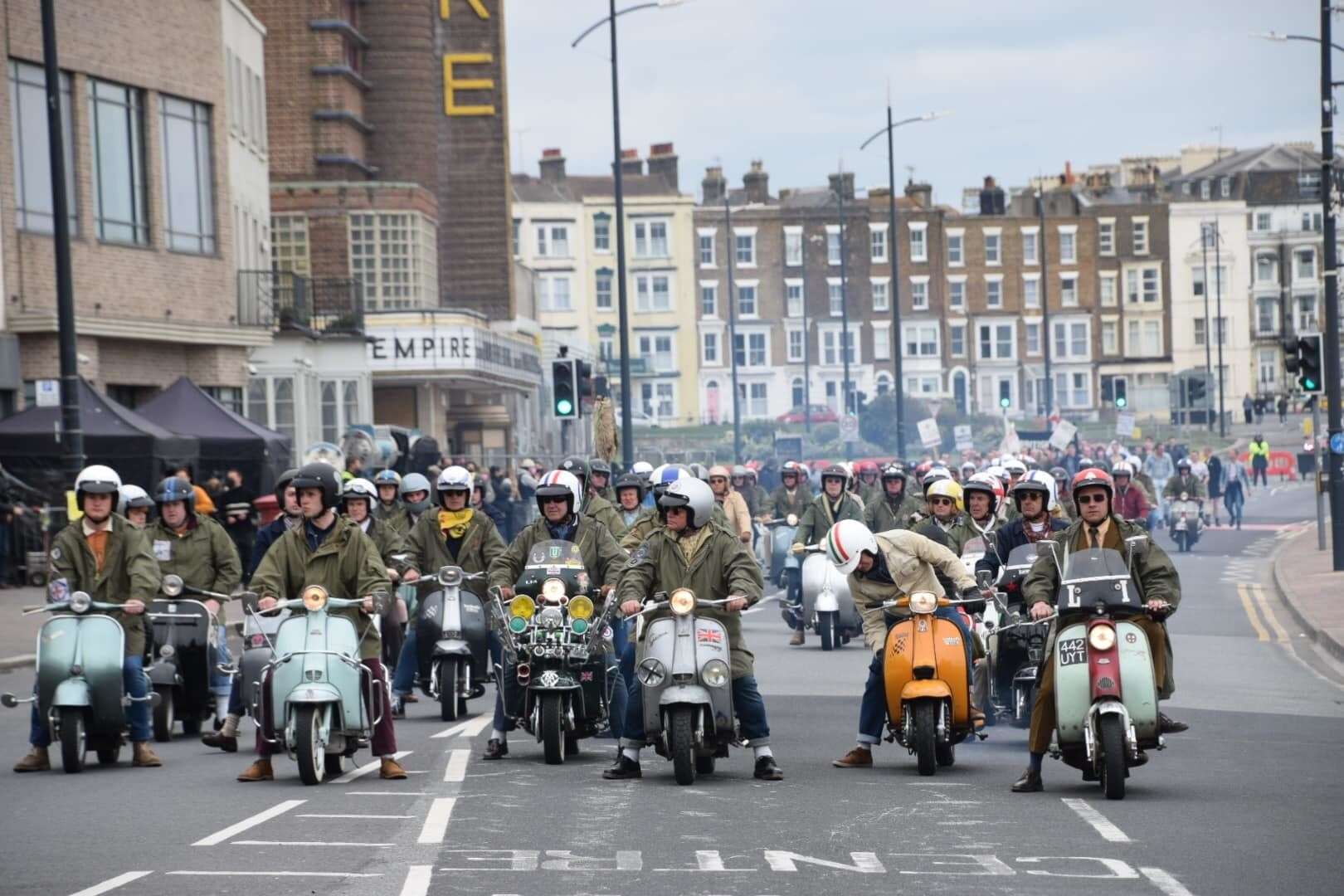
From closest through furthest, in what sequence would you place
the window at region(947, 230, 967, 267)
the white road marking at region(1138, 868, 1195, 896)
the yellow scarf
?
the white road marking at region(1138, 868, 1195, 896) → the yellow scarf → the window at region(947, 230, 967, 267)

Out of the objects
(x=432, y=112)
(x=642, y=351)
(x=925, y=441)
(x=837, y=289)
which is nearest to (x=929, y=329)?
(x=837, y=289)

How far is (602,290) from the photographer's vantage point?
11344 centimetres

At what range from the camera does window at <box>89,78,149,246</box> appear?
3628cm

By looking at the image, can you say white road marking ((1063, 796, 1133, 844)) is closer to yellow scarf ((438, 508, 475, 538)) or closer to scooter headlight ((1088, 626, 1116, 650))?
scooter headlight ((1088, 626, 1116, 650))

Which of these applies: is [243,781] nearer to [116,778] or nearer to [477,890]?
[116,778]

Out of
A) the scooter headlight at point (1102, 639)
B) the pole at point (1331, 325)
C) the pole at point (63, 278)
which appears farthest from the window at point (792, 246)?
the scooter headlight at point (1102, 639)

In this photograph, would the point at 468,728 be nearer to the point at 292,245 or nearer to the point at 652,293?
the point at 292,245

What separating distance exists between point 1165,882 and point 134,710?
723cm

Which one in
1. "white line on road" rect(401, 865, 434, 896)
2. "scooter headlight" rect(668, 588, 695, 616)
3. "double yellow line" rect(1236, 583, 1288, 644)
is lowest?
"double yellow line" rect(1236, 583, 1288, 644)

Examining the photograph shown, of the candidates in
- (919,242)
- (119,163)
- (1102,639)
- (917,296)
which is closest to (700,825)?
(1102,639)

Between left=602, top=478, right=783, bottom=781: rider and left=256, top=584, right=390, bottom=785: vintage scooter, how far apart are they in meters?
1.42

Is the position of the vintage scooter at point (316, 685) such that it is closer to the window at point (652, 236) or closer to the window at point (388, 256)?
the window at point (388, 256)

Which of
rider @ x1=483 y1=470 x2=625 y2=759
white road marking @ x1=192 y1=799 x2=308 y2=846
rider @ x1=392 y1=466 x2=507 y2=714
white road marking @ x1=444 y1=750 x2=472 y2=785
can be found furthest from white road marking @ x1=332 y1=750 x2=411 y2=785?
rider @ x1=392 y1=466 x2=507 y2=714

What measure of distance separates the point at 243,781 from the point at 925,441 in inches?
1719
